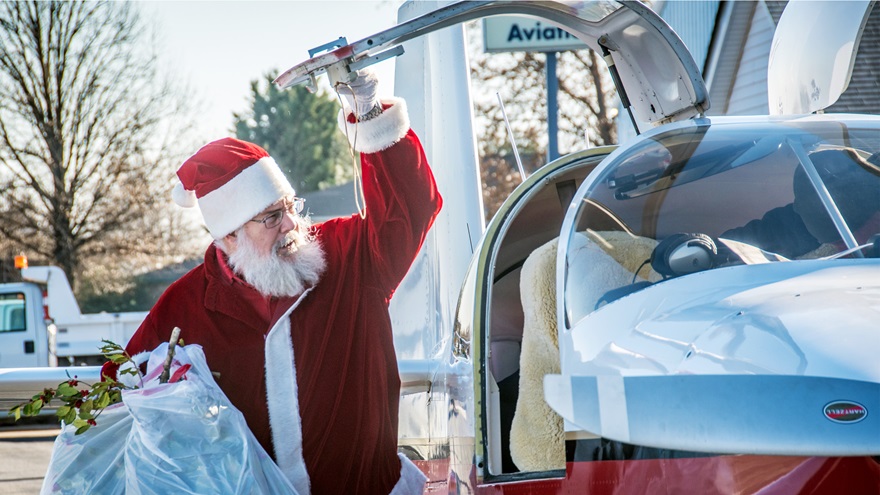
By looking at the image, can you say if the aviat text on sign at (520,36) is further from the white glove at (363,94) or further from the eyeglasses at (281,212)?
the white glove at (363,94)

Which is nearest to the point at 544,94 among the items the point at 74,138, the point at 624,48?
the point at 74,138

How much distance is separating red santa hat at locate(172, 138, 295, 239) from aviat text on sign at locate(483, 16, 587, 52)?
268 inches

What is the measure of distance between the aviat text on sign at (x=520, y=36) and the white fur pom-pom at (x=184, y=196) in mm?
6809

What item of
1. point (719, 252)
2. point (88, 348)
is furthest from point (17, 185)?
point (719, 252)

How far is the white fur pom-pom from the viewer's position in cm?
375

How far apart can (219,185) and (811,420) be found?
7.80ft

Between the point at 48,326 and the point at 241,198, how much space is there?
13.6m

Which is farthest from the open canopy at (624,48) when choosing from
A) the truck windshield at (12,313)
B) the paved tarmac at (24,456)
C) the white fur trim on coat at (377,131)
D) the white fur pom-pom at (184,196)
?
the truck windshield at (12,313)

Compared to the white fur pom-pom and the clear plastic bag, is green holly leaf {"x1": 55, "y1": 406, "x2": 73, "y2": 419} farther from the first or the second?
the white fur pom-pom

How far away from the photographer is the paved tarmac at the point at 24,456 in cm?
857

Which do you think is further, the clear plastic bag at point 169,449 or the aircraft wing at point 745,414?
the clear plastic bag at point 169,449

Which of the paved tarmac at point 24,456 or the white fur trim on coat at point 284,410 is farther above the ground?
the white fur trim on coat at point 284,410

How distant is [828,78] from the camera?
3.53 metres

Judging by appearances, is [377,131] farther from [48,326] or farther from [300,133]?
[300,133]
